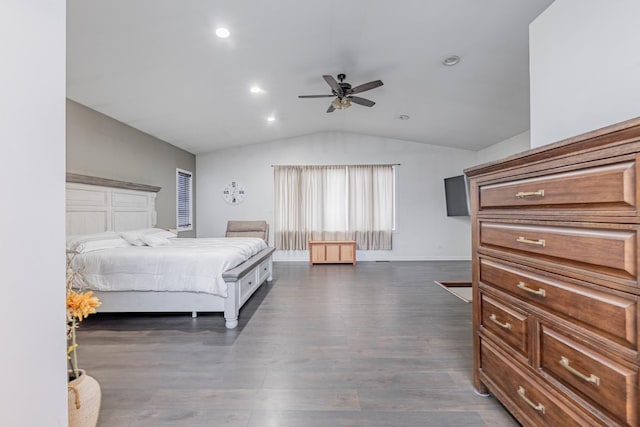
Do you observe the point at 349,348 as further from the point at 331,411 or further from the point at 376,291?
the point at 376,291

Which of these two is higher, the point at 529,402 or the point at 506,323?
the point at 506,323

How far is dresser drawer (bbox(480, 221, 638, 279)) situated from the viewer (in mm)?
977

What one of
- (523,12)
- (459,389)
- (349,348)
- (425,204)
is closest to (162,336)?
(349,348)

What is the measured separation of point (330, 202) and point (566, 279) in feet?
20.0

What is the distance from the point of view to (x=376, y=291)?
4.40 meters

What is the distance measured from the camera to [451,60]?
3441 millimetres

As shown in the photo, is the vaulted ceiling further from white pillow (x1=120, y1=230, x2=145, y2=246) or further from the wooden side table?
the wooden side table

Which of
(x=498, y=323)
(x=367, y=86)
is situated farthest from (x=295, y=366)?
(x=367, y=86)

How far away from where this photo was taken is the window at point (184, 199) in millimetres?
6645

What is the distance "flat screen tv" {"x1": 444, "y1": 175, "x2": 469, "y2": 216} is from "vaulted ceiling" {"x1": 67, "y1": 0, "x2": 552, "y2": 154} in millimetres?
1261

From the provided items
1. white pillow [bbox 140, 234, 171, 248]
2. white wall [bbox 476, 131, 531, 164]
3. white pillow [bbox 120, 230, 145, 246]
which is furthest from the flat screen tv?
white pillow [bbox 120, 230, 145, 246]

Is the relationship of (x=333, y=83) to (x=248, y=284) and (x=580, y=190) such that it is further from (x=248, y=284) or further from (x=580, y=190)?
(x=580, y=190)

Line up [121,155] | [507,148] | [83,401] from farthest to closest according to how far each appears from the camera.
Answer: [507,148], [121,155], [83,401]

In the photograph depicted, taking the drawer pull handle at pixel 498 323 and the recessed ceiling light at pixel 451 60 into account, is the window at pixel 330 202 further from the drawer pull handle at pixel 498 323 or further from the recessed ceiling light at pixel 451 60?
the drawer pull handle at pixel 498 323
